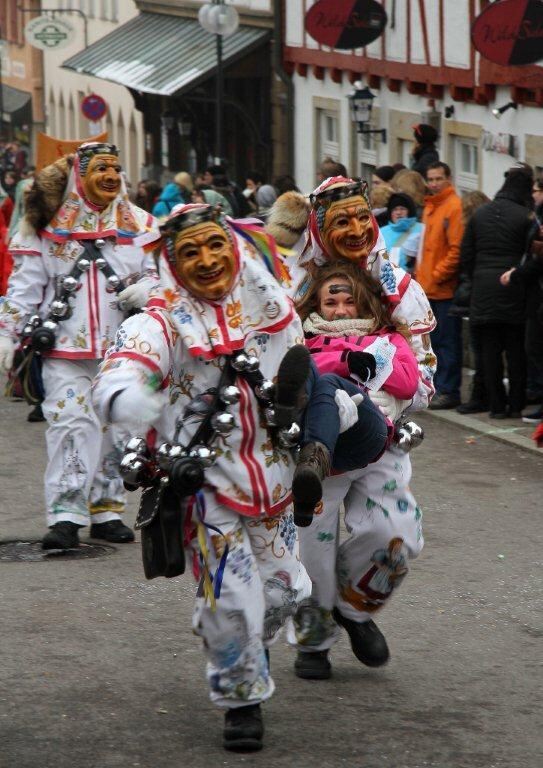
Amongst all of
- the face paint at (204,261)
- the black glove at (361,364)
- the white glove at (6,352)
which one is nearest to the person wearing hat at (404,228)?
the white glove at (6,352)

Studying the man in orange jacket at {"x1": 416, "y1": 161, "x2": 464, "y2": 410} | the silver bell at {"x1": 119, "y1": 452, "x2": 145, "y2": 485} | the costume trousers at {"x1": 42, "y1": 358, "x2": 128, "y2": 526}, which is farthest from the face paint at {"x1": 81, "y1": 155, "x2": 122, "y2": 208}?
the man in orange jacket at {"x1": 416, "y1": 161, "x2": 464, "y2": 410}

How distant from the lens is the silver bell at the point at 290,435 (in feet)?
17.8

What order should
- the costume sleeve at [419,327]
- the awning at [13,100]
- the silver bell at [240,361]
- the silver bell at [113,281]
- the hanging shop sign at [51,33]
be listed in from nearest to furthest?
the silver bell at [240,361]
the costume sleeve at [419,327]
the silver bell at [113,281]
the hanging shop sign at [51,33]
the awning at [13,100]

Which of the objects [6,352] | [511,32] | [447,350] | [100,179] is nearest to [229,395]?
[6,352]

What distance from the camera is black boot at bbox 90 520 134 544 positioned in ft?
28.6

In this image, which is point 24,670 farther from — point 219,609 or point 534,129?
point 534,129

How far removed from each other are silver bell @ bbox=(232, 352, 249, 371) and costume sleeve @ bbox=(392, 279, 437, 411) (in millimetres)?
862

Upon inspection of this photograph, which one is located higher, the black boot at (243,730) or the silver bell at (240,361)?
the silver bell at (240,361)

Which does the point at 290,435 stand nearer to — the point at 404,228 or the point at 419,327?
the point at 419,327

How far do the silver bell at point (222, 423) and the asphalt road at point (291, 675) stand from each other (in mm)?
997

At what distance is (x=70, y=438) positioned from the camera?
27.9 feet

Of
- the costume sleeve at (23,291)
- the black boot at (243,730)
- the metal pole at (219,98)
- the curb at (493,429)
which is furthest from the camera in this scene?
the metal pole at (219,98)

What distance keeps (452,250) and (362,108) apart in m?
9.74

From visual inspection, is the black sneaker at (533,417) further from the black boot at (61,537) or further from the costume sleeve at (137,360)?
the costume sleeve at (137,360)
